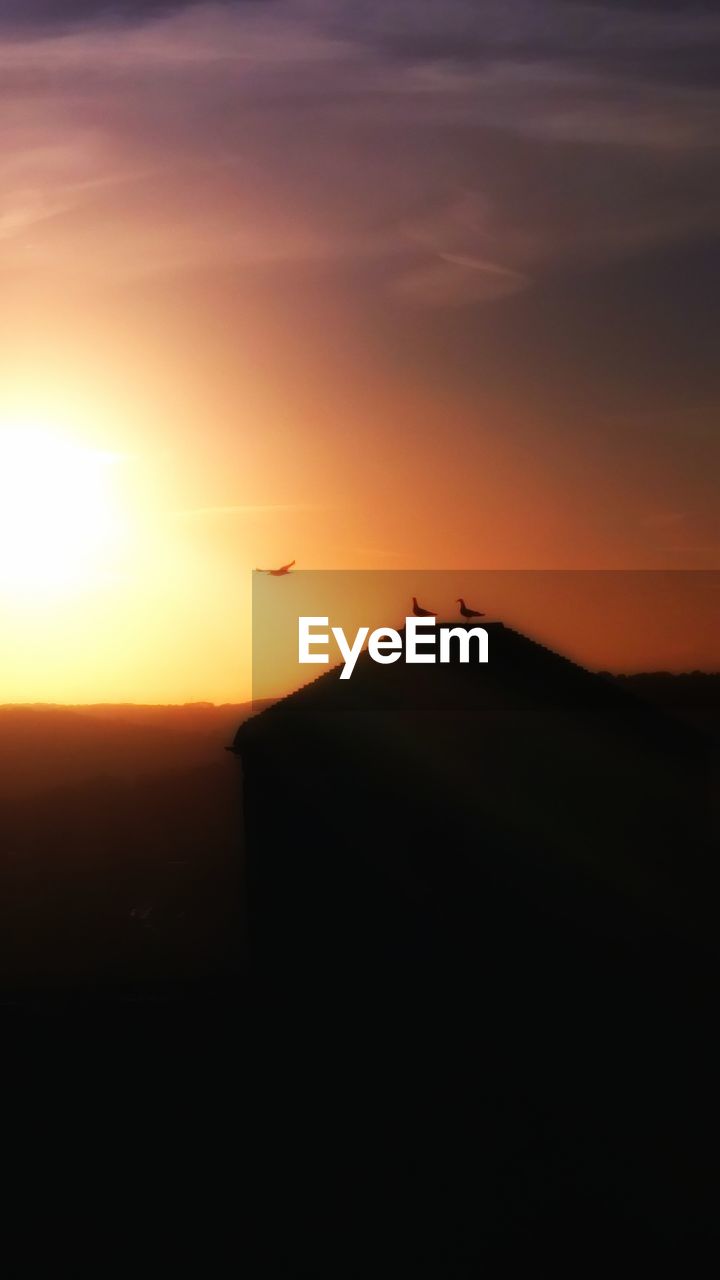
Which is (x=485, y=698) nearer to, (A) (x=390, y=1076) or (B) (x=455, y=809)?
(B) (x=455, y=809)

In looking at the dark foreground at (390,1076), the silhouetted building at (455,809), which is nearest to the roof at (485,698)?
the silhouetted building at (455,809)

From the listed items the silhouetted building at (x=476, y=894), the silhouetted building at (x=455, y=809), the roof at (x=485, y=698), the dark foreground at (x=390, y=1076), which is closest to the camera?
the dark foreground at (x=390, y=1076)

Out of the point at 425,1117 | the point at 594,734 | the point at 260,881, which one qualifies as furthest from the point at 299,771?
the point at 425,1117

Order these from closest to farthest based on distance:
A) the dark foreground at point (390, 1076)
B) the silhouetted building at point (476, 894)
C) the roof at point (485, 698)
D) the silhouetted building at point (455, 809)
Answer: the dark foreground at point (390, 1076) < the silhouetted building at point (476, 894) < the silhouetted building at point (455, 809) < the roof at point (485, 698)

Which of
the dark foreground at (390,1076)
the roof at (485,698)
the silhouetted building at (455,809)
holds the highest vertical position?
the roof at (485,698)

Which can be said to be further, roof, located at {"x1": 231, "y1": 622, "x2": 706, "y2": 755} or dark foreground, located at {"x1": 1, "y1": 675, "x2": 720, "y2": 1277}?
roof, located at {"x1": 231, "y1": 622, "x2": 706, "y2": 755}

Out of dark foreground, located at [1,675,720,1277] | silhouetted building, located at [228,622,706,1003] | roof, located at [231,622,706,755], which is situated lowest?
dark foreground, located at [1,675,720,1277]

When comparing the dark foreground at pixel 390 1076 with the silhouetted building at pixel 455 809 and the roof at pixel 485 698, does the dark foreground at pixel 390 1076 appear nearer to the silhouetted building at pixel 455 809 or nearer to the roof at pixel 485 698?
the silhouetted building at pixel 455 809

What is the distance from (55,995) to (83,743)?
8357cm

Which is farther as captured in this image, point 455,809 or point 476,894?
point 455,809

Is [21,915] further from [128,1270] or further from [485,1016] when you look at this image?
[128,1270]

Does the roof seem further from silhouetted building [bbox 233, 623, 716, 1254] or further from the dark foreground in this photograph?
the dark foreground

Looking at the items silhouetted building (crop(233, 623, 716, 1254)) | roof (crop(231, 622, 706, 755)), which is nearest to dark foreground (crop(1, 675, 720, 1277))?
silhouetted building (crop(233, 623, 716, 1254))


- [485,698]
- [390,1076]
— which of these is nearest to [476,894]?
[485,698]
